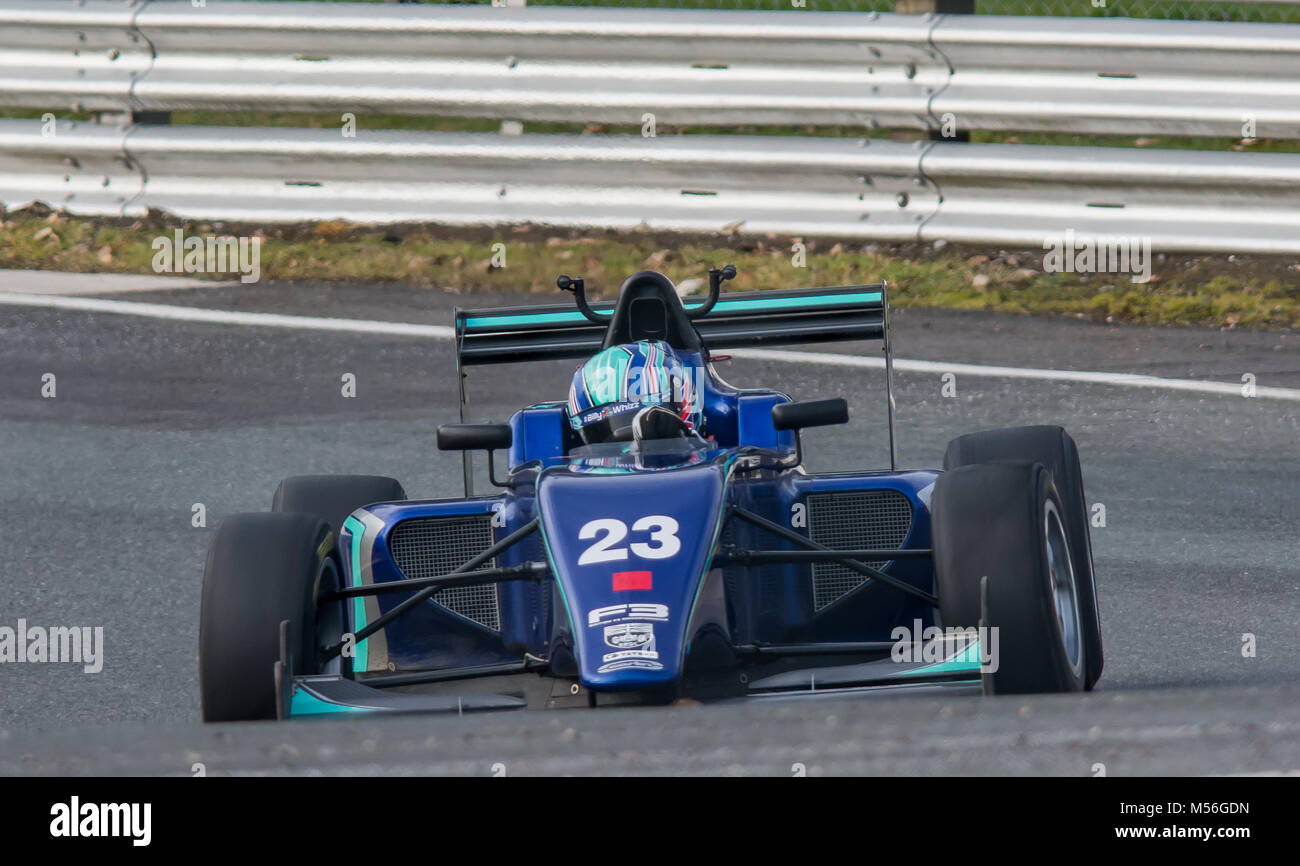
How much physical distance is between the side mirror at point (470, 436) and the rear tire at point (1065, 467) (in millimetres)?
1250

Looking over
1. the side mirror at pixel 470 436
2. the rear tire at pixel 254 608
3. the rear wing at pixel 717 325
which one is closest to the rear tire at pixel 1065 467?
the rear wing at pixel 717 325

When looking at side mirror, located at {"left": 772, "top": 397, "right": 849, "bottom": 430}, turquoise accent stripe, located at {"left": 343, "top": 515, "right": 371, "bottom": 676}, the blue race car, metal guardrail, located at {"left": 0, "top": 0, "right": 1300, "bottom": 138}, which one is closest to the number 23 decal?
the blue race car

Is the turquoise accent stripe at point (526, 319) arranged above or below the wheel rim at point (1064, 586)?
above

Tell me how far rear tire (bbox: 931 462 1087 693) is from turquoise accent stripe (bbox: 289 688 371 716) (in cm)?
133

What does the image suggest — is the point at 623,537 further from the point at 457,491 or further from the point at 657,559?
the point at 457,491

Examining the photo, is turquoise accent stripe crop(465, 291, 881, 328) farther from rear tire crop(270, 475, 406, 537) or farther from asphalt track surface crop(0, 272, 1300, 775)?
asphalt track surface crop(0, 272, 1300, 775)

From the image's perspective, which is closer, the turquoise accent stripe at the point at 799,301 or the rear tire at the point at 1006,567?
the rear tire at the point at 1006,567

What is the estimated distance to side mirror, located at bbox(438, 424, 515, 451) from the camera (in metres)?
5.21

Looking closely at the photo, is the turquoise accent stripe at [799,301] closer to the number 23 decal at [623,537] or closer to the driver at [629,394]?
the driver at [629,394]

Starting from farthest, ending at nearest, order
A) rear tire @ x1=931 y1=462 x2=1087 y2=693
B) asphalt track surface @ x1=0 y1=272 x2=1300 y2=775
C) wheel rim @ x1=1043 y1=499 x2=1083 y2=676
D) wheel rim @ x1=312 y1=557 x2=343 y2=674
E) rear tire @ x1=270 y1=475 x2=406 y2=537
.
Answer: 1. rear tire @ x1=270 y1=475 x2=406 y2=537
2. wheel rim @ x1=312 y1=557 x2=343 y2=674
3. wheel rim @ x1=1043 y1=499 x2=1083 y2=676
4. rear tire @ x1=931 y1=462 x2=1087 y2=693
5. asphalt track surface @ x1=0 y1=272 x2=1300 y2=775

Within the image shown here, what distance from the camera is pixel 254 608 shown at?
433 centimetres

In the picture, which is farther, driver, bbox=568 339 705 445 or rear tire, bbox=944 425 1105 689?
driver, bbox=568 339 705 445

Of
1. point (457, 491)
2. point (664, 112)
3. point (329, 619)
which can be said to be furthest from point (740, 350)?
point (329, 619)

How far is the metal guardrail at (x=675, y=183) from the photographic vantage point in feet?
28.2
